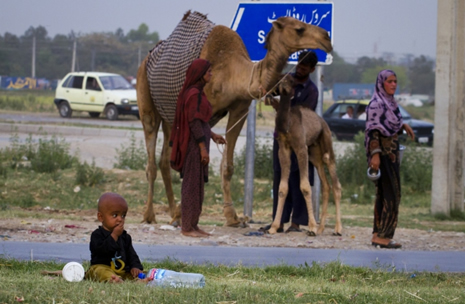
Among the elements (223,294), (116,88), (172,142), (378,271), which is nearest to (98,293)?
(223,294)

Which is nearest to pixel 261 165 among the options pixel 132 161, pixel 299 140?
pixel 132 161

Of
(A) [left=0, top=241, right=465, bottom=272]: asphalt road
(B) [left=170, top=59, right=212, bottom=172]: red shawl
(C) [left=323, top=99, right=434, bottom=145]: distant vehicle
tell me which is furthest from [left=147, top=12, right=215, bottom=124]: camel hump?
(C) [left=323, top=99, right=434, bottom=145]: distant vehicle

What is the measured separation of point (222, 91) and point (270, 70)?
2.34 feet

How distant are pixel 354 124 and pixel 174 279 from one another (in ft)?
64.4

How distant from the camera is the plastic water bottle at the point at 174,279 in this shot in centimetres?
523

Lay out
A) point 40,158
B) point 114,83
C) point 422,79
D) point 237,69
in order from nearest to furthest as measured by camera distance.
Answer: point 237,69
point 40,158
point 114,83
point 422,79

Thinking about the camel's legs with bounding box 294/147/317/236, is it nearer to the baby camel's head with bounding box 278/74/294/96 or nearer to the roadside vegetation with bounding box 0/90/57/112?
the baby camel's head with bounding box 278/74/294/96

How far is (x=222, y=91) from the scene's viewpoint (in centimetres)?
924

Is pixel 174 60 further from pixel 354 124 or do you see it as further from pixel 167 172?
pixel 354 124

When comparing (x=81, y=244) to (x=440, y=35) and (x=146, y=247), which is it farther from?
(x=440, y=35)

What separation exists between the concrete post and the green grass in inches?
211

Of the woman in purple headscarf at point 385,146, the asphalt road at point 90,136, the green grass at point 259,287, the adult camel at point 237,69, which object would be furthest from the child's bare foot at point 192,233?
the asphalt road at point 90,136

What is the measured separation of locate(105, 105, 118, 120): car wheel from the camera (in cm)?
3064

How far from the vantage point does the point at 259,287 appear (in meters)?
5.34
